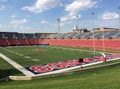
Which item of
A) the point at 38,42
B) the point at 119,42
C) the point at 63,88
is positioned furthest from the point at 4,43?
the point at 63,88

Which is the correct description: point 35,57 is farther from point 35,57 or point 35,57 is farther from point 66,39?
point 66,39

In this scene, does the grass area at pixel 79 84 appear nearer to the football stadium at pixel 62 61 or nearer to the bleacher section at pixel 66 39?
the football stadium at pixel 62 61

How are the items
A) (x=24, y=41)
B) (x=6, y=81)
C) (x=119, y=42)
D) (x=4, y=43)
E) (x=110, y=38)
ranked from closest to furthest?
(x=6, y=81) → (x=119, y=42) → (x=110, y=38) → (x=4, y=43) → (x=24, y=41)

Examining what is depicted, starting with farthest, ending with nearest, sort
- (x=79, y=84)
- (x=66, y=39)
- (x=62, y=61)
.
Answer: (x=66, y=39) → (x=62, y=61) → (x=79, y=84)

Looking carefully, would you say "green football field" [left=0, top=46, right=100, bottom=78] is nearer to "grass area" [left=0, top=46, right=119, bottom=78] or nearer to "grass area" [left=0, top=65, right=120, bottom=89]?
"grass area" [left=0, top=46, right=119, bottom=78]

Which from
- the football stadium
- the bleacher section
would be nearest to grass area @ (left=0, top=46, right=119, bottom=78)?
the football stadium

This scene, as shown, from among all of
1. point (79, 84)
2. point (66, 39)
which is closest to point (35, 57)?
point (79, 84)

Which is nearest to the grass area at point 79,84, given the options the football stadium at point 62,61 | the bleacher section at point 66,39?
the football stadium at point 62,61

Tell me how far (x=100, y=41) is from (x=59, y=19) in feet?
159

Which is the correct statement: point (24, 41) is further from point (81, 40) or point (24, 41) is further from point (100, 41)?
point (100, 41)

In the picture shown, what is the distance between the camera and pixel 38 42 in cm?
12469

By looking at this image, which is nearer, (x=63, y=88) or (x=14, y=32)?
(x=63, y=88)

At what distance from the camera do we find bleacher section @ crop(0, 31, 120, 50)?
7969cm

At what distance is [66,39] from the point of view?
109m
